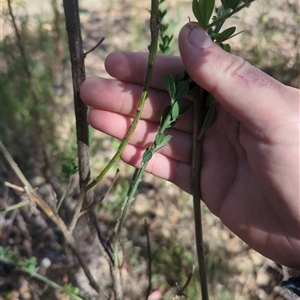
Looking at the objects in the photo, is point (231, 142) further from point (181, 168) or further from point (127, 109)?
point (127, 109)

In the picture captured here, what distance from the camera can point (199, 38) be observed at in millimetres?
797

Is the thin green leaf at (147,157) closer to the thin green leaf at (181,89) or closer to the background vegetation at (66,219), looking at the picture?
the thin green leaf at (181,89)

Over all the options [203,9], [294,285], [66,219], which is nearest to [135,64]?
[203,9]

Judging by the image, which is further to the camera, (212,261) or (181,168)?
(212,261)

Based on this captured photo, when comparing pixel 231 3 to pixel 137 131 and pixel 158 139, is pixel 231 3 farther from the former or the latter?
pixel 137 131

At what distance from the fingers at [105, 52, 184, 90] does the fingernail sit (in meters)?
0.29

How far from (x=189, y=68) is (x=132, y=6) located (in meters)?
3.12

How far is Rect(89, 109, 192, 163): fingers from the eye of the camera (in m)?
1.18

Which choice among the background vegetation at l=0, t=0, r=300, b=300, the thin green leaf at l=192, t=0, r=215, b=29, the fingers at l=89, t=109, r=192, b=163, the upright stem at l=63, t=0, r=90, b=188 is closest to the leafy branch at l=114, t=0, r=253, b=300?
the thin green leaf at l=192, t=0, r=215, b=29

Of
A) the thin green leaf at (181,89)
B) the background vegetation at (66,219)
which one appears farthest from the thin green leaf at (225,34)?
the background vegetation at (66,219)

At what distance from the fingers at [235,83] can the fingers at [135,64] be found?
8.6 inches

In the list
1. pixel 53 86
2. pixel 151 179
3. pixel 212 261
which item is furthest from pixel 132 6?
pixel 212 261

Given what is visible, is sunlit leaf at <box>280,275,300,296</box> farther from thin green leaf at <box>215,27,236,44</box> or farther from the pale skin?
thin green leaf at <box>215,27,236,44</box>

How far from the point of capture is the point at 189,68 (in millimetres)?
855
